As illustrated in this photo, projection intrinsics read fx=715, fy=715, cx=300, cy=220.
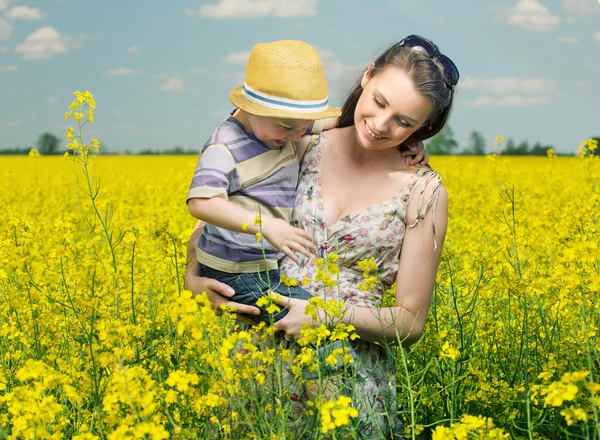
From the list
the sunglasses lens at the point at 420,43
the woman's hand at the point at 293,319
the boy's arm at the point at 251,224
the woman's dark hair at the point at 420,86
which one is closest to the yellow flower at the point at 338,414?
the boy's arm at the point at 251,224

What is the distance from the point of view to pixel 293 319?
2.45 metres

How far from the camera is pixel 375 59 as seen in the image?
2904mm

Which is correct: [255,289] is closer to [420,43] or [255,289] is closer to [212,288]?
[212,288]

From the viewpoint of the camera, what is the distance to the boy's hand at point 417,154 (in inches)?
115

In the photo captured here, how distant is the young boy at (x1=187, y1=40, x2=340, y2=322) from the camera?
2518 mm

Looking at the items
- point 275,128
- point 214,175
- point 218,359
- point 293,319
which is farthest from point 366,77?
point 218,359

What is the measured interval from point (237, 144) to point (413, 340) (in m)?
0.98

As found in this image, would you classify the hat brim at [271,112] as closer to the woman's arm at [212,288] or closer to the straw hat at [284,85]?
the straw hat at [284,85]

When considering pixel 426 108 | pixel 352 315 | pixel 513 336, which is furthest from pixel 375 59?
pixel 513 336

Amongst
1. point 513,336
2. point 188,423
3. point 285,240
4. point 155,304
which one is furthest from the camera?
point 155,304

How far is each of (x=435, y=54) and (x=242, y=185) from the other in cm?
95

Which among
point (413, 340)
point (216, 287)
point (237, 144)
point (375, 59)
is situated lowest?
point (413, 340)

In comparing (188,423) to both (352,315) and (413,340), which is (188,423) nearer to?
(352,315)

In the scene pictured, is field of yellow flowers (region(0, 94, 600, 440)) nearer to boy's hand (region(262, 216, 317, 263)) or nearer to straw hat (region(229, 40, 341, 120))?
boy's hand (region(262, 216, 317, 263))
